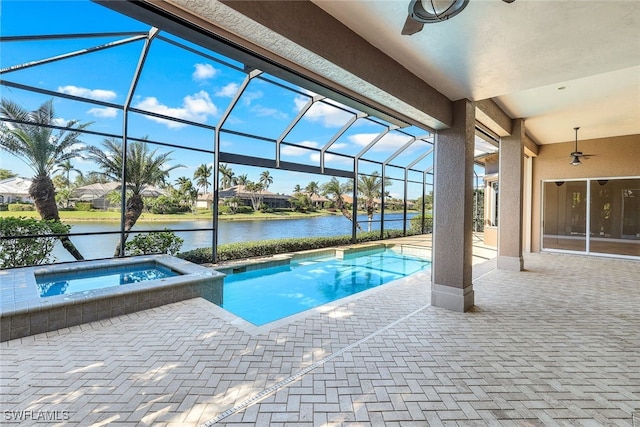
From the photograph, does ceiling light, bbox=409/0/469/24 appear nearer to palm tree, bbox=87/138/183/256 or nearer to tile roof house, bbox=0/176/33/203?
palm tree, bbox=87/138/183/256

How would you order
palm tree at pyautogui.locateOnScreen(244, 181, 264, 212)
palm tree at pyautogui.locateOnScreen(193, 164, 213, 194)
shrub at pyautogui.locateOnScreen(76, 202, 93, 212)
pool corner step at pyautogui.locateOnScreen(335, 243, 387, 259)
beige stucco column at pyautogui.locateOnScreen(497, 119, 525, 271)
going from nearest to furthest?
1. shrub at pyautogui.locateOnScreen(76, 202, 93, 212)
2. beige stucco column at pyautogui.locateOnScreen(497, 119, 525, 271)
3. palm tree at pyautogui.locateOnScreen(193, 164, 213, 194)
4. pool corner step at pyautogui.locateOnScreen(335, 243, 387, 259)
5. palm tree at pyautogui.locateOnScreen(244, 181, 264, 212)

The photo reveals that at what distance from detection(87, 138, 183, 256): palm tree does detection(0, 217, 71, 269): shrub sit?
3.94 feet

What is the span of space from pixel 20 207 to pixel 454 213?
8.26 meters

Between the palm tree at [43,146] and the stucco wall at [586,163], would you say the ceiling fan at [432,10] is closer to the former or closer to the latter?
the palm tree at [43,146]

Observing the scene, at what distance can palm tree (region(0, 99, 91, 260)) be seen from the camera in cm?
540

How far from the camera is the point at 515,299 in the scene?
4621mm

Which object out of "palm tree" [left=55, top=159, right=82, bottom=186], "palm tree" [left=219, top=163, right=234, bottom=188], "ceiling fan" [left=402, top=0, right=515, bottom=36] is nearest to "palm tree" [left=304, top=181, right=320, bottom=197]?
"palm tree" [left=219, top=163, right=234, bottom=188]

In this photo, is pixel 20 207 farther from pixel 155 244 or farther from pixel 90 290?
pixel 90 290

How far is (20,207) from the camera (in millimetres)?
5660

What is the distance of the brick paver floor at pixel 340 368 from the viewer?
2.04 meters

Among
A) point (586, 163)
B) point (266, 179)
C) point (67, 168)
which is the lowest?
point (67, 168)

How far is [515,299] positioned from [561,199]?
24.2ft

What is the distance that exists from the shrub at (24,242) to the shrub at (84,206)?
0.54 metres

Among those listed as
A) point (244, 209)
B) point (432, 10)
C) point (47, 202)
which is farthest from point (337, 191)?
point (432, 10)
